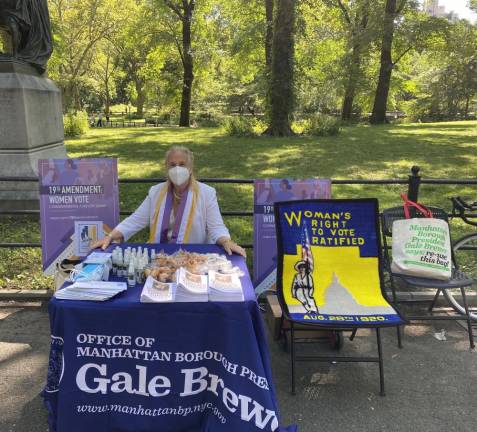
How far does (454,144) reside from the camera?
49.8 ft

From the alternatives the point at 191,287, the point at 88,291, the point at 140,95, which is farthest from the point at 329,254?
the point at 140,95

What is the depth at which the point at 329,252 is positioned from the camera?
12.3 feet

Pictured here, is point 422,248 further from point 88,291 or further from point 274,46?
point 274,46

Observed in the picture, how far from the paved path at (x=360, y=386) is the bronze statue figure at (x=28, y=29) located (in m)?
4.90

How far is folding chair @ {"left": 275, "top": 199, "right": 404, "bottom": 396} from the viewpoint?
3.57 meters

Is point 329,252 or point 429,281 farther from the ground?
point 329,252

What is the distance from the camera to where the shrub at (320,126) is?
17.2 m

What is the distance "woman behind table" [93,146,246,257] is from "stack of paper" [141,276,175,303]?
3.35 ft

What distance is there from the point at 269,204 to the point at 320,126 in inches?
532

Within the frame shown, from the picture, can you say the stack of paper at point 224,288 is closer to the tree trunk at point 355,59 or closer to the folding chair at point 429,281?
the folding chair at point 429,281

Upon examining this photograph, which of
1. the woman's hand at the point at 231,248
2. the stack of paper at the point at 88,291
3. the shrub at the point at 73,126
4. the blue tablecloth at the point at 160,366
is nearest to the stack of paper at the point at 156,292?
the blue tablecloth at the point at 160,366

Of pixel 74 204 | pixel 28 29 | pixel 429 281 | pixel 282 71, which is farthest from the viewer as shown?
pixel 282 71

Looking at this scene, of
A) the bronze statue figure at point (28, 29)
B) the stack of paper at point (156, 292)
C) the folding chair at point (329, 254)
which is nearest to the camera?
the stack of paper at point (156, 292)

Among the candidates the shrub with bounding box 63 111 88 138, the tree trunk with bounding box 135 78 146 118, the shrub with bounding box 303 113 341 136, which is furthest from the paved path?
the tree trunk with bounding box 135 78 146 118
